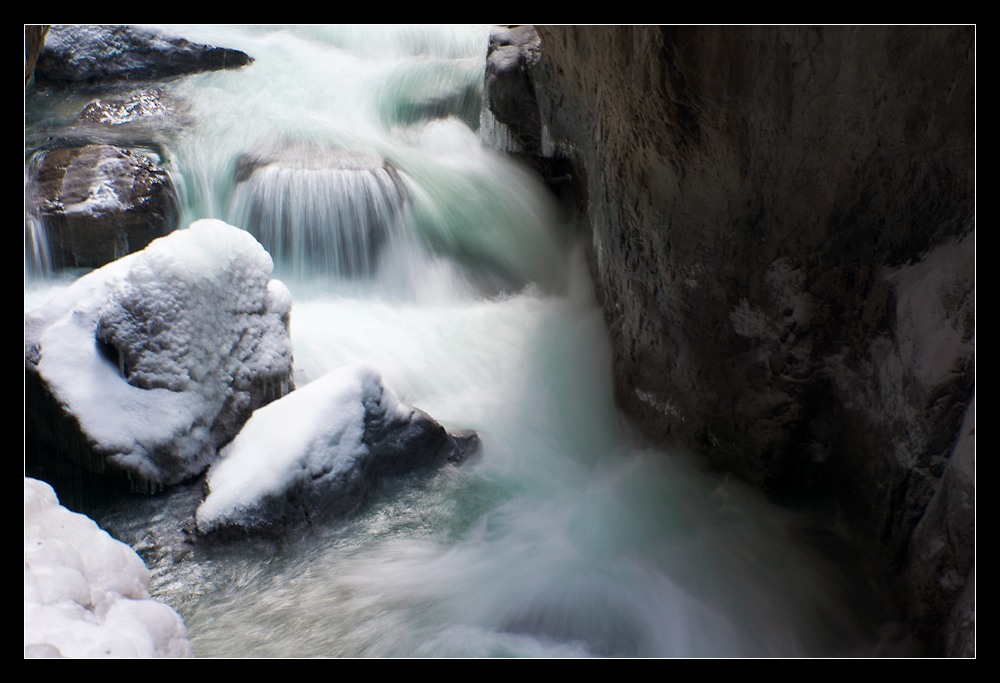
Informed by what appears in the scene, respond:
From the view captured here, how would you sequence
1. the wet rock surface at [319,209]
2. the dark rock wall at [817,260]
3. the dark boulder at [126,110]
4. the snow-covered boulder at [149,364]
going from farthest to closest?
the dark boulder at [126,110], the wet rock surface at [319,209], the snow-covered boulder at [149,364], the dark rock wall at [817,260]

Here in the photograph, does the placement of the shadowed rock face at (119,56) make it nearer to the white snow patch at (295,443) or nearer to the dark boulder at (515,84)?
the dark boulder at (515,84)

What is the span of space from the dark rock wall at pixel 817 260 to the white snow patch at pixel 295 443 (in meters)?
1.46

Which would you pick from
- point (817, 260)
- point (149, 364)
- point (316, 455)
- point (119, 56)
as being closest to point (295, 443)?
point (316, 455)

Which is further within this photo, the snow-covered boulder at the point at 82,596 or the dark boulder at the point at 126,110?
the dark boulder at the point at 126,110

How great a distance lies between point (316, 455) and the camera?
2.74 m

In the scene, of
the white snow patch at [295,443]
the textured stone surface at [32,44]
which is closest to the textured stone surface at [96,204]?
the textured stone surface at [32,44]

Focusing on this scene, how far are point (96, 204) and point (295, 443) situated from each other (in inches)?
108

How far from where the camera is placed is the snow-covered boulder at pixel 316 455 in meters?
2.62

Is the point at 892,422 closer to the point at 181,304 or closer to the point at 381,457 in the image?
the point at 381,457

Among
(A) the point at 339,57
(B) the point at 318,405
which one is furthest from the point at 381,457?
(A) the point at 339,57

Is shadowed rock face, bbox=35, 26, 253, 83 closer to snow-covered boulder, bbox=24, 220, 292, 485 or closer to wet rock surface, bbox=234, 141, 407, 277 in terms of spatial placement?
wet rock surface, bbox=234, 141, 407, 277

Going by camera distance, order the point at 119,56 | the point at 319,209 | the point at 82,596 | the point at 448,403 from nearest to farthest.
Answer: the point at 82,596 → the point at 448,403 → the point at 319,209 → the point at 119,56

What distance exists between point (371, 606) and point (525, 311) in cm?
269

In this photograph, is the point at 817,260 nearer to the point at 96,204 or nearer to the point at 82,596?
the point at 82,596
